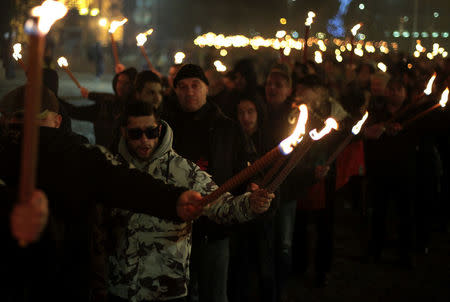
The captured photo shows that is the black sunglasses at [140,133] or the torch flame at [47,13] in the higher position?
the torch flame at [47,13]

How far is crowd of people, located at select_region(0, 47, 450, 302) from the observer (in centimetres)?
271

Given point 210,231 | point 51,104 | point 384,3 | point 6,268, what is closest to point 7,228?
point 6,268

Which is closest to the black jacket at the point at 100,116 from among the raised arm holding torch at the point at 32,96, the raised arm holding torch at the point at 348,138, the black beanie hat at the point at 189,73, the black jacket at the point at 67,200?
the black beanie hat at the point at 189,73

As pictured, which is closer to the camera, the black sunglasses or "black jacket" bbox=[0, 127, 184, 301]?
"black jacket" bbox=[0, 127, 184, 301]

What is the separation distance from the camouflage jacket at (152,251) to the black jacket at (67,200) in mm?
518

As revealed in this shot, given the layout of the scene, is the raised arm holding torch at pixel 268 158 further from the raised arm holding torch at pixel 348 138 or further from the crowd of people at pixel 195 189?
the raised arm holding torch at pixel 348 138

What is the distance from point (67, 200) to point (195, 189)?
105 cm

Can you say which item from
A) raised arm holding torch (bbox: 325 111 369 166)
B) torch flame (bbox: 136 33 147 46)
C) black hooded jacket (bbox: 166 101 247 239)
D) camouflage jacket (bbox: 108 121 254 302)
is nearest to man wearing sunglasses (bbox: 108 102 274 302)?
camouflage jacket (bbox: 108 121 254 302)

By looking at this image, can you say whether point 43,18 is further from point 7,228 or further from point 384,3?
point 384,3

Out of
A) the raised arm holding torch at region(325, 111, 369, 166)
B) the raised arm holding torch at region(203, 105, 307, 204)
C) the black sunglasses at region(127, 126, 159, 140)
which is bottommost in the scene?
the raised arm holding torch at region(203, 105, 307, 204)

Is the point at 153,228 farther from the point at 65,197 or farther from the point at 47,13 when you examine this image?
the point at 47,13

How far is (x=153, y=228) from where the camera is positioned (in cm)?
349

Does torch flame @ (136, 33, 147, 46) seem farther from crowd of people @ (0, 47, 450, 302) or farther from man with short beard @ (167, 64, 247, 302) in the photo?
man with short beard @ (167, 64, 247, 302)

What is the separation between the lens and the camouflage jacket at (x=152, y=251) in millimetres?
3453
